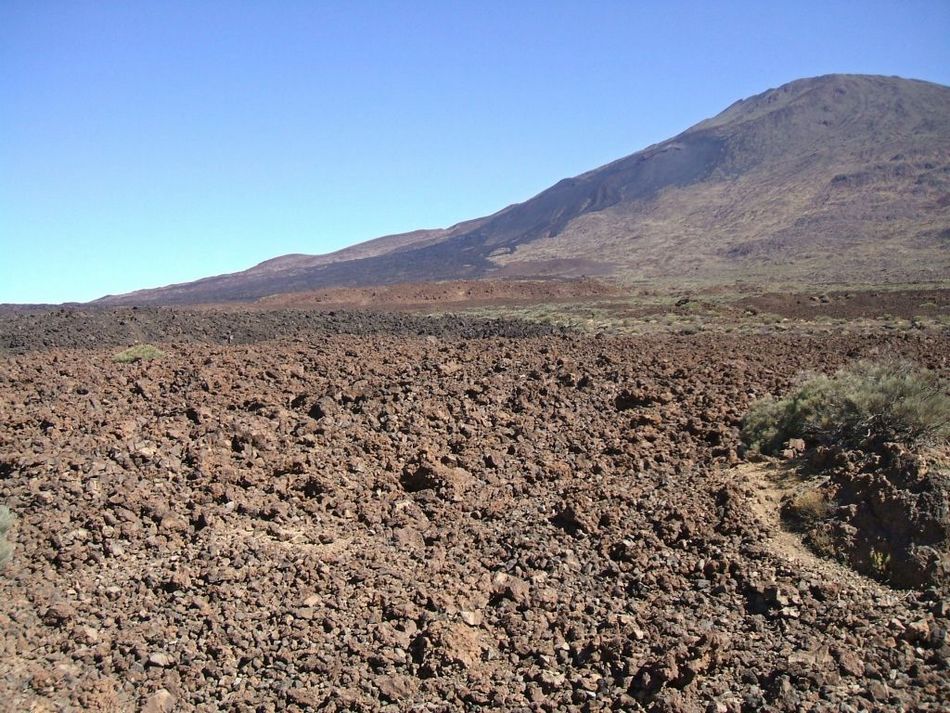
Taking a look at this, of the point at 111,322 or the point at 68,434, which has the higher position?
the point at 111,322

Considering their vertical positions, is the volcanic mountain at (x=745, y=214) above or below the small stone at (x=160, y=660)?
above

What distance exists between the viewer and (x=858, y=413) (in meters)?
6.62

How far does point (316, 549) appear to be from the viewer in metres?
5.80

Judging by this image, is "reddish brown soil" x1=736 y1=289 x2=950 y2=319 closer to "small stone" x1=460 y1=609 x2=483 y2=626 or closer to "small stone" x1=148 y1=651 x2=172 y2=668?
"small stone" x1=460 y1=609 x2=483 y2=626

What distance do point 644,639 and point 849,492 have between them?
2.28 metres

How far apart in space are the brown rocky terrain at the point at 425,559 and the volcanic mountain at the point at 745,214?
3590cm

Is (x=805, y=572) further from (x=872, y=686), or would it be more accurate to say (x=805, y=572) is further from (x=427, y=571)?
(x=427, y=571)

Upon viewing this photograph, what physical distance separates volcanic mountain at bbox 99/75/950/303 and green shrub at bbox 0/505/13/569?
133 ft

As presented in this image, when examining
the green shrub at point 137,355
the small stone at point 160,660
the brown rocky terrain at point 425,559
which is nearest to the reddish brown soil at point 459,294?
the green shrub at point 137,355

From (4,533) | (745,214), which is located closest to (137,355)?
(4,533)

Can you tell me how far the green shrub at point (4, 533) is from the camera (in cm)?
539

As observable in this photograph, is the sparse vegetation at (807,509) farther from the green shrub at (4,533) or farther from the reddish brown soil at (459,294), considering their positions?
the reddish brown soil at (459,294)

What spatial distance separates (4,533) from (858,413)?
24.0 ft

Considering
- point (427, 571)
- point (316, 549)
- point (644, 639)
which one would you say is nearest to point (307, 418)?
point (316, 549)
